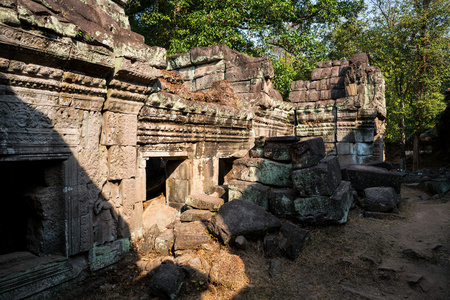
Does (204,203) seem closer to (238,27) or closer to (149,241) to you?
(149,241)

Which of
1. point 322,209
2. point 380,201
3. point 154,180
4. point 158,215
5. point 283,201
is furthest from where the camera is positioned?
point 154,180

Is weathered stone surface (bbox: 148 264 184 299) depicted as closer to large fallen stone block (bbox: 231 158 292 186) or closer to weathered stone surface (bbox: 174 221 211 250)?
weathered stone surface (bbox: 174 221 211 250)

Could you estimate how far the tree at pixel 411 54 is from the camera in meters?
12.1

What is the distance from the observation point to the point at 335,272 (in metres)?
3.41

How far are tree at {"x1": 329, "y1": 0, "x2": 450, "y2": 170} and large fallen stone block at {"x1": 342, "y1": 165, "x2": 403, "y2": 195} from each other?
8.57 metres

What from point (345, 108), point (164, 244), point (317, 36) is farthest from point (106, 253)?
point (317, 36)

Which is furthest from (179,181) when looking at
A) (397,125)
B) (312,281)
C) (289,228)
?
(397,125)

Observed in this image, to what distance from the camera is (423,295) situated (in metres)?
2.97

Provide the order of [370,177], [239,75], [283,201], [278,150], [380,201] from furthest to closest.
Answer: [239,75] → [370,177] → [380,201] → [278,150] → [283,201]

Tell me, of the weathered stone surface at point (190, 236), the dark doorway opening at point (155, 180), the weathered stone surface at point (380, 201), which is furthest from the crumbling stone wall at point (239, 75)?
the weathered stone surface at point (190, 236)

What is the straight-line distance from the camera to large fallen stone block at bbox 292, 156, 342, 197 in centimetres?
415

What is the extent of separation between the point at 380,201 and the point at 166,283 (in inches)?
163

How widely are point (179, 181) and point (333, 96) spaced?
673 centimetres

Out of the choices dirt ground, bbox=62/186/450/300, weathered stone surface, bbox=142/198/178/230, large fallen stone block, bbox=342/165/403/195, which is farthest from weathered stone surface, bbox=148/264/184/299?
large fallen stone block, bbox=342/165/403/195
